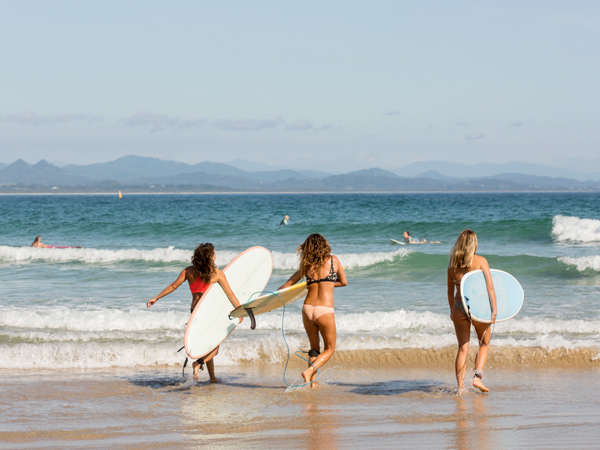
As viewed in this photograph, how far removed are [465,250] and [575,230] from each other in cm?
2178

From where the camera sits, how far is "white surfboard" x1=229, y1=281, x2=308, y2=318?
5871 mm

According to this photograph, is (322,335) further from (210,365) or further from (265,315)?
(265,315)

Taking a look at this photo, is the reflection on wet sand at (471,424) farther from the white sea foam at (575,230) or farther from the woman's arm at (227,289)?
the white sea foam at (575,230)

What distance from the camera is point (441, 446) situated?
14.5ft

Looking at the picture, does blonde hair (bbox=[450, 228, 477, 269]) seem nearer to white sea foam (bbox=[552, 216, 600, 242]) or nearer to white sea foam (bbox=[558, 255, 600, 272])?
white sea foam (bbox=[558, 255, 600, 272])

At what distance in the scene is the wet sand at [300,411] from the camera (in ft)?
15.1

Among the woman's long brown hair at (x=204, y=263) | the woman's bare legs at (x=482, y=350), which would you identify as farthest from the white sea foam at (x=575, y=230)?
the woman's long brown hair at (x=204, y=263)

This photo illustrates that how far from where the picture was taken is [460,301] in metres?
5.59

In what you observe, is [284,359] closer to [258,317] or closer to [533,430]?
[258,317]

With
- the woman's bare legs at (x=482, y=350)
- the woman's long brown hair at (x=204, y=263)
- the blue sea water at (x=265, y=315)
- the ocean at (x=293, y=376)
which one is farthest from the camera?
the blue sea water at (x=265, y=315)

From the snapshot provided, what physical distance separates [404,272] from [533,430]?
10546 mm

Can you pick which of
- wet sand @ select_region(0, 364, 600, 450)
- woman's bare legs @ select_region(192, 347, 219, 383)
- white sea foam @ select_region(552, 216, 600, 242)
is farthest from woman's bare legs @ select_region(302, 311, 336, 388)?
white sea foam @ select_region(552, 216, 600, 242)

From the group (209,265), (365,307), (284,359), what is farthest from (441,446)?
(365,307)

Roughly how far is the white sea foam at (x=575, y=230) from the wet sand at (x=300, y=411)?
64.4 feet
